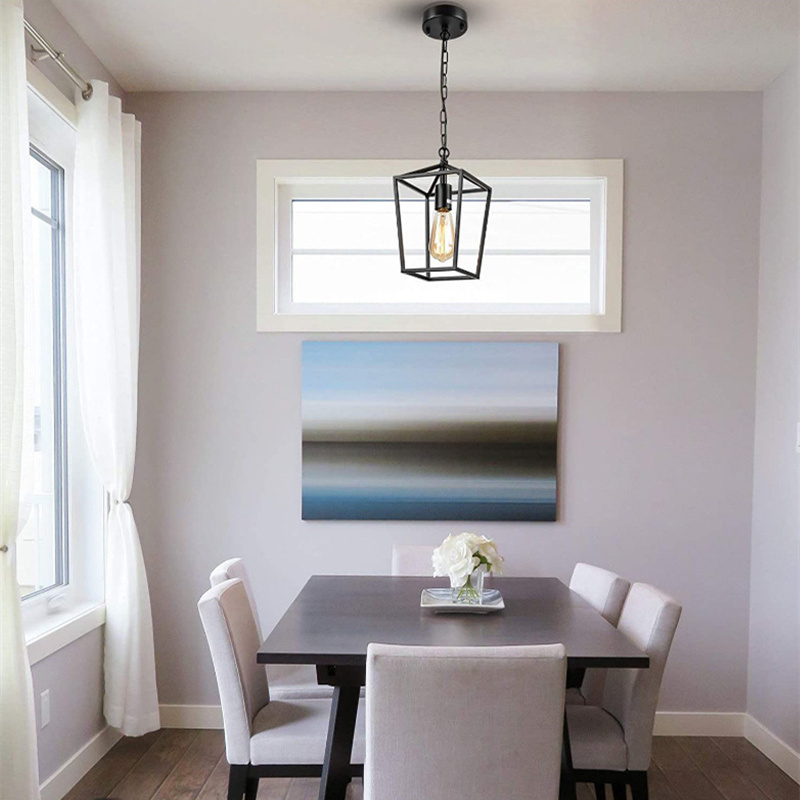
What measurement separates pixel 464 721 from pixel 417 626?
1.94ft

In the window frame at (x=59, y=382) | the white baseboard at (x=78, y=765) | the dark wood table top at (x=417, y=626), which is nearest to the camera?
the dark wood table top at (x=417, y=626)

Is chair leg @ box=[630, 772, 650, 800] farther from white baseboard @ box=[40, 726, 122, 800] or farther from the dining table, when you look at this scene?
white baseboard @ box=[40, 726, 122, 800]

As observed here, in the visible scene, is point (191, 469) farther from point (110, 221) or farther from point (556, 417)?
point (556, 417)

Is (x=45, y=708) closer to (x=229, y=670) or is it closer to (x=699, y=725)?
A: (x=229, y=670)

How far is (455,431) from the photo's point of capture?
3.58m

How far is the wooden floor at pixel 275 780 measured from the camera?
9.64 feet

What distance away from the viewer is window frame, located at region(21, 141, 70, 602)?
318 centimetres

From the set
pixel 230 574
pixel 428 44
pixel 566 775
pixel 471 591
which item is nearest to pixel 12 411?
pixel 230 574

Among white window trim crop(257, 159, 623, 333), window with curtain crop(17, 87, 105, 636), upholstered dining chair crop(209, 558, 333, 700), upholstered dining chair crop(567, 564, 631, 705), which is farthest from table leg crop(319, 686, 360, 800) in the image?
white window trim crop(257, 159, 623, 333)

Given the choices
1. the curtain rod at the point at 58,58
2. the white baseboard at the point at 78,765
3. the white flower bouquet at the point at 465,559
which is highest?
the curtain rod at the point at 58,58

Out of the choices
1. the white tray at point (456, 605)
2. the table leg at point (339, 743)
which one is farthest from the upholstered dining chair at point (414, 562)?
the table leg at point (339, 743)

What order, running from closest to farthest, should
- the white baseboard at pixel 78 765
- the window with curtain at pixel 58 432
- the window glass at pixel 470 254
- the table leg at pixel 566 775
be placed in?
the table leg at pixel 566 775
the white baseboard at pixel 78 765
the window with curtain at pixel 58 432
the window glass at pixel 470 254

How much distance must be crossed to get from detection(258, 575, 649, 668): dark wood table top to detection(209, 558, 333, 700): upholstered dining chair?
10.1 inches

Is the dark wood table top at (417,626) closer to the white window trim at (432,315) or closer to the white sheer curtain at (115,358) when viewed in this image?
the white sheer curtain at (115,358)
